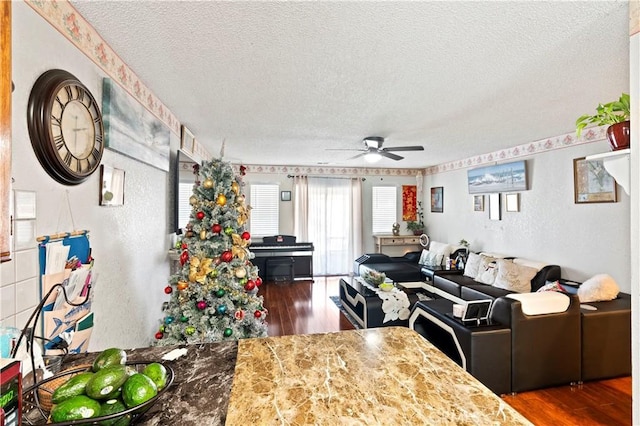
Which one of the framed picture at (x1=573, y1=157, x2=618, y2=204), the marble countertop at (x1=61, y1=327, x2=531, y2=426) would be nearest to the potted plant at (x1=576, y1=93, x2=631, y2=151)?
the marble countertop at (x1=61, y1=327, x2=531, y2=426)

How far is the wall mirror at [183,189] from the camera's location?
9.86 ft

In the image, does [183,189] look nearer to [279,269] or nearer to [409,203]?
[279,269]

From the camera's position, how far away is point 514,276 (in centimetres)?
377

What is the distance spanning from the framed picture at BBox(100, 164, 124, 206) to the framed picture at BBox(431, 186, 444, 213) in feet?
19.1

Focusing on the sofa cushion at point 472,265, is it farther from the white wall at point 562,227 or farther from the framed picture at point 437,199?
the framed picture at point 437,199

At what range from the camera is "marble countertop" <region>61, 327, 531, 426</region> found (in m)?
0.74

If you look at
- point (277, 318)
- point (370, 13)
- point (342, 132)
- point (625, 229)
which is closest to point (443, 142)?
point (342, 132)

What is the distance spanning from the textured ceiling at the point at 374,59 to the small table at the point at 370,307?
200 centimetres

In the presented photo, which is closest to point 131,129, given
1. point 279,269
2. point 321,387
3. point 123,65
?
point 123,65

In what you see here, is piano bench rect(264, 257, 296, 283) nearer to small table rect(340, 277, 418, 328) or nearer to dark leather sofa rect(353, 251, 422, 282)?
dark leather sofa rect(353, 251, 422, 282)

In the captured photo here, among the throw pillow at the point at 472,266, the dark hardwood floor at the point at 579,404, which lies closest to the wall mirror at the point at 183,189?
the dark hardwood floor at the point at 579,404

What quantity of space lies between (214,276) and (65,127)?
1.21m

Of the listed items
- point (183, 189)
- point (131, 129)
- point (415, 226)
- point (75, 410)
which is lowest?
point (75, 410)

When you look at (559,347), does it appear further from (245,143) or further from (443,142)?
(245,143)
